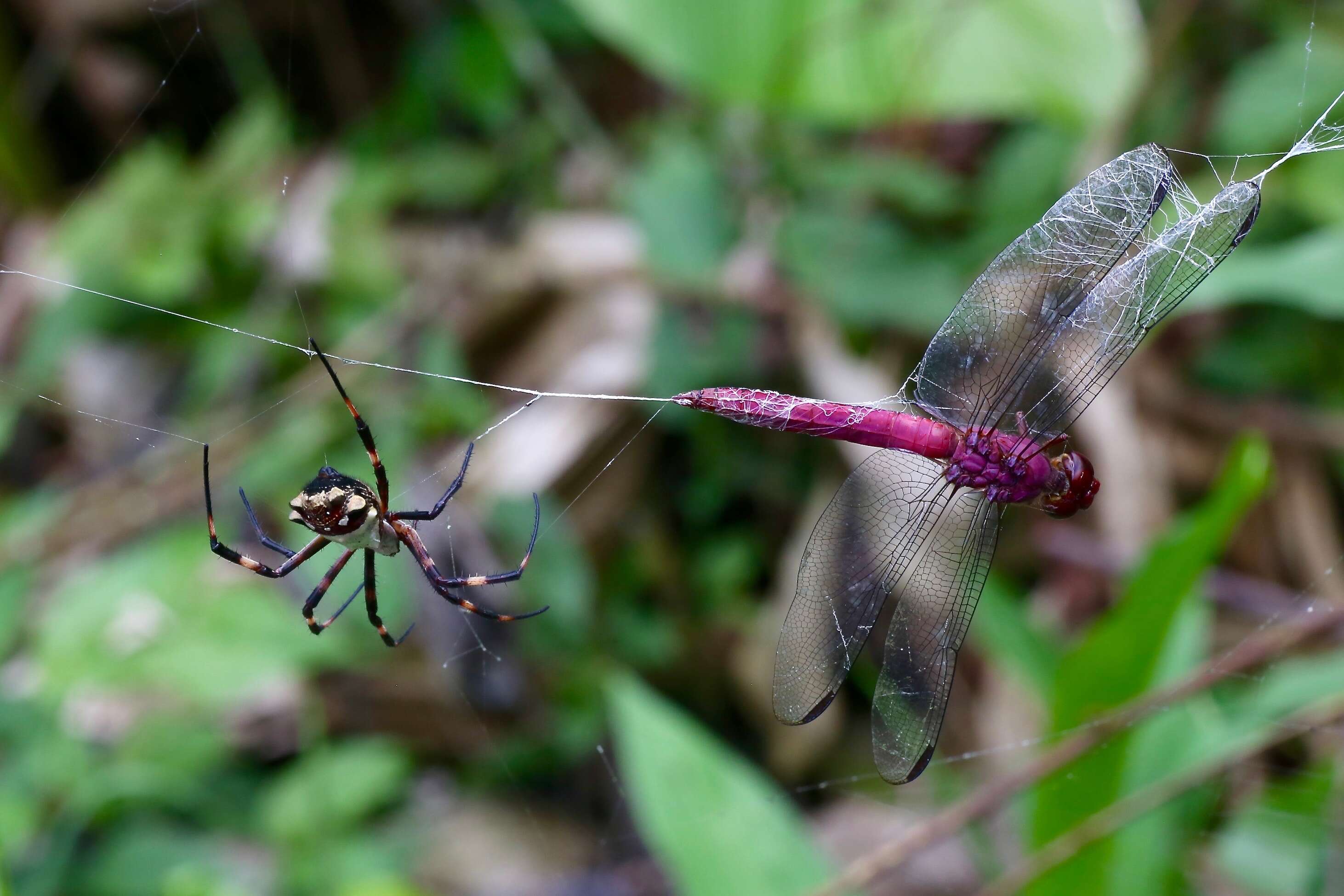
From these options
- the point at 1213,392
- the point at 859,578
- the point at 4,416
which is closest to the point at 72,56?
the point at 4,416

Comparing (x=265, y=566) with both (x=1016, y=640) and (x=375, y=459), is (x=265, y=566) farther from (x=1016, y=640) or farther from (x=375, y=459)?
(x=1016, y=640)

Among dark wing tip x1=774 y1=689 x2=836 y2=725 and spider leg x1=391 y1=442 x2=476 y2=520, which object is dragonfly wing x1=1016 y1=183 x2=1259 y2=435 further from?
spider leg x1=391 y1=442 x2=476 y2=520

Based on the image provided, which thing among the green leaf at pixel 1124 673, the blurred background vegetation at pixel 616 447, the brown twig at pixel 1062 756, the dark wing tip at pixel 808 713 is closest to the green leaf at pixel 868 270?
the blurred background vegetation at pixel 616 447

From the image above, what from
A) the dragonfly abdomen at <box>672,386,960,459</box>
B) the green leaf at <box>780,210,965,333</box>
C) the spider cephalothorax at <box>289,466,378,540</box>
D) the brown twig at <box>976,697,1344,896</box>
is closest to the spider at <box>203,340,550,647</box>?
the spider cephalothorax at <box>289,466,378,540</box>

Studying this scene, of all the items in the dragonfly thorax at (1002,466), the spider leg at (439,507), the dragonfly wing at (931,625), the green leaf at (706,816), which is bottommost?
the green leaf at (706,816)

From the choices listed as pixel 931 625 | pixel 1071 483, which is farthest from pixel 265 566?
pixel 1071 483

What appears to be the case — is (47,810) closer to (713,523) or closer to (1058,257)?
(713,523)

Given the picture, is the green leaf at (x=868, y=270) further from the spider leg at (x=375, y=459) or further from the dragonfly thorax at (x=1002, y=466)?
the spider leg at (x=375, y=459)
